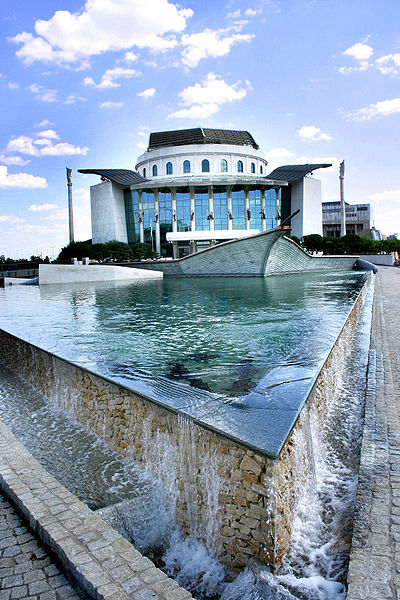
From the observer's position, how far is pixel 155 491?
4.07 m

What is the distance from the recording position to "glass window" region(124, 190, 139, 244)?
58.9 m

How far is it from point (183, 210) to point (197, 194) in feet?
8.51

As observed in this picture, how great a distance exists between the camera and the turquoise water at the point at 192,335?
572 centimetres

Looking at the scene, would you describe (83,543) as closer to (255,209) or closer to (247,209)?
(247,209)

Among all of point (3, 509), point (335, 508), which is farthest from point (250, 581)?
point (3, 509)

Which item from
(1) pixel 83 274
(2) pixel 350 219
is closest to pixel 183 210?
(1) pixel 83 274

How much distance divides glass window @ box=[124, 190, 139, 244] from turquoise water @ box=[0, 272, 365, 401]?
153ft

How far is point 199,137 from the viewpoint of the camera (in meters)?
60.7

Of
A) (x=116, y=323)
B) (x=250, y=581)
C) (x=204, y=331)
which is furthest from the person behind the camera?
(x=116, y=323)

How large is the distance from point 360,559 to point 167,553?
1.50 m

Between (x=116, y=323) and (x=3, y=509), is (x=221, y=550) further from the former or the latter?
(x=116, y=323)

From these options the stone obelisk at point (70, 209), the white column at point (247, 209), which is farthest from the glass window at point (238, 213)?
the stone obelisk at point (70, 209)

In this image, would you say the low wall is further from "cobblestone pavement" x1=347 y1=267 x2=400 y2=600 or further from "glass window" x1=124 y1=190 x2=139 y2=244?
"glass window" x1=124 y1=190 x2=139 y2=244

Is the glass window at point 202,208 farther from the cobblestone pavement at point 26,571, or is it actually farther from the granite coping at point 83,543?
the cobblestone pavement at point 26,571
